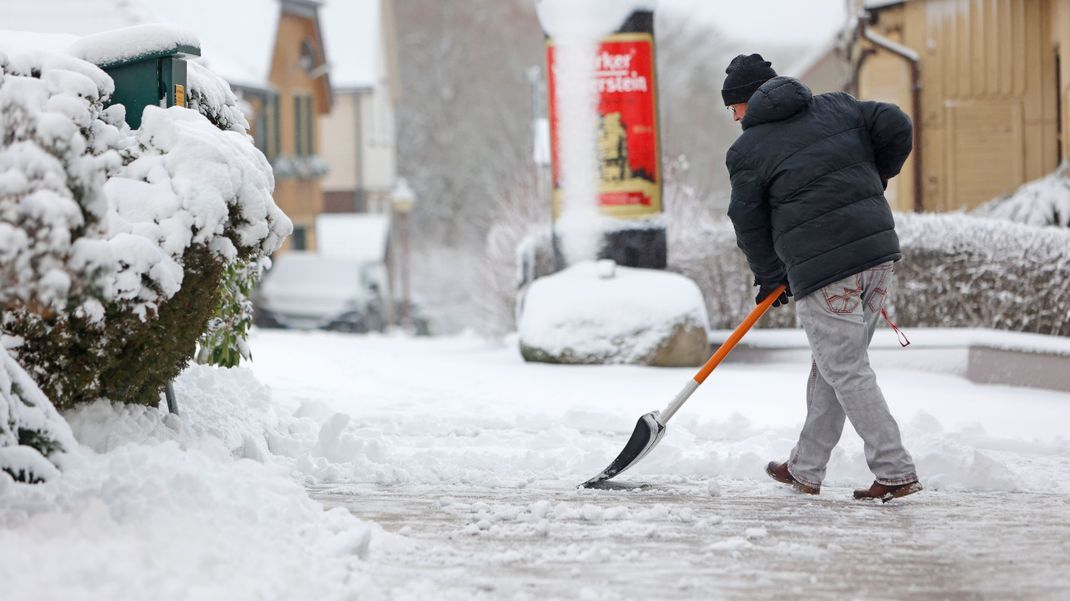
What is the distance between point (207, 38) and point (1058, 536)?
91.5 ft

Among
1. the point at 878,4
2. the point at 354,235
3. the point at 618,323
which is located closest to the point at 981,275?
the point at 618,323

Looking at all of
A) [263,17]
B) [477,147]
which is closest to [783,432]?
[263,17]

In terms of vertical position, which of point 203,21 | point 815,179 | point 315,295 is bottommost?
point 315,295

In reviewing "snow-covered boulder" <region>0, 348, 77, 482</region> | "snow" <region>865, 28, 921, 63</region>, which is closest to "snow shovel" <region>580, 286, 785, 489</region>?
"snow-covered boulder" <region>0, 348, 77, 482</region>

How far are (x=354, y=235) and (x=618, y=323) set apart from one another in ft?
99.9

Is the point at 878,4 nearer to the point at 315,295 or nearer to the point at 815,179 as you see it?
the point at 815,179

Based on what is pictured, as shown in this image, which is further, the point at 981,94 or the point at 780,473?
the point at 981,94

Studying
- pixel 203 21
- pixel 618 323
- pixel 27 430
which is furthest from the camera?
pixel 203 21

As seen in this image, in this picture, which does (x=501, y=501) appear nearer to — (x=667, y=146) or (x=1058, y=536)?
(x=1058, y=536)

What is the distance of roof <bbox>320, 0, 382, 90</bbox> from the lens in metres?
42.3

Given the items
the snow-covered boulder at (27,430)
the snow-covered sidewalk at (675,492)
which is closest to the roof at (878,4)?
the snow-covered sidewalk at (675,492)

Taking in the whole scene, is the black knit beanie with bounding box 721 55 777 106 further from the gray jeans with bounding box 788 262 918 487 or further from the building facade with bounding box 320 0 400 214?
the building facade with bounding box 320 0 400 214

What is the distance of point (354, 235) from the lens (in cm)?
4034

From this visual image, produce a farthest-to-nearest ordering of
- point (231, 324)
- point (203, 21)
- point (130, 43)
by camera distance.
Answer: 1. point (203, 21)
2. point (231, 324)
3. point (130, 43)
